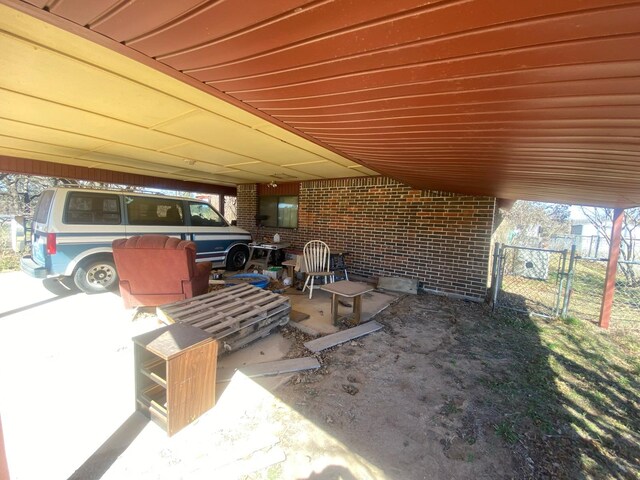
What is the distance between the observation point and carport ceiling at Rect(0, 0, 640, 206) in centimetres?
82

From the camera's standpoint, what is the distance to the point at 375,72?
119 cm

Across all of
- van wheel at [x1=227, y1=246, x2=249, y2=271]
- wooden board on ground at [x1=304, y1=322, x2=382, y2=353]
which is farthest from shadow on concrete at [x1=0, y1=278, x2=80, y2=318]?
wooden board on ground at [x1=304, y1=322, x2=382, y2=353]

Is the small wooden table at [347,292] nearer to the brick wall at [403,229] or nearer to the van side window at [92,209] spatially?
the brick wall at [403,229]

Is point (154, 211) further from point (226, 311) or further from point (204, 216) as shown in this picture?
point (226, 311)

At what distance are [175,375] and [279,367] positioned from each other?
3.57 feet

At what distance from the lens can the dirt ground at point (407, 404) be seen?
180 centimetres

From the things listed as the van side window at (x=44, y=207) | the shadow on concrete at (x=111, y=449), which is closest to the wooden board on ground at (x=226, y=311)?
the shadow on concrete at (x=111, y=449)

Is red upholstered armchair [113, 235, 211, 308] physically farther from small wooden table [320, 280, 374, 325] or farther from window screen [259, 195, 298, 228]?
window screen [259, 195, 298, 228]

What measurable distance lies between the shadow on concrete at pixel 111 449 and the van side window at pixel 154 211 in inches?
164

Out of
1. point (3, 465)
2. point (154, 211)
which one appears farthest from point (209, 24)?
point (154, 211)

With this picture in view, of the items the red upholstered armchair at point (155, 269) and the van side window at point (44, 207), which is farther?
the van side window at point (44, 207)

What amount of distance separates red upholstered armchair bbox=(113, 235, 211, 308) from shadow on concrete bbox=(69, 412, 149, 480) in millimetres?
1957

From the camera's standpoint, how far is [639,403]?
2.51 meters

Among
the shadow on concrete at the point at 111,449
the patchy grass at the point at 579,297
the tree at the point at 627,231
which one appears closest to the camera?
the shadow on concrete at the point at 111,449
